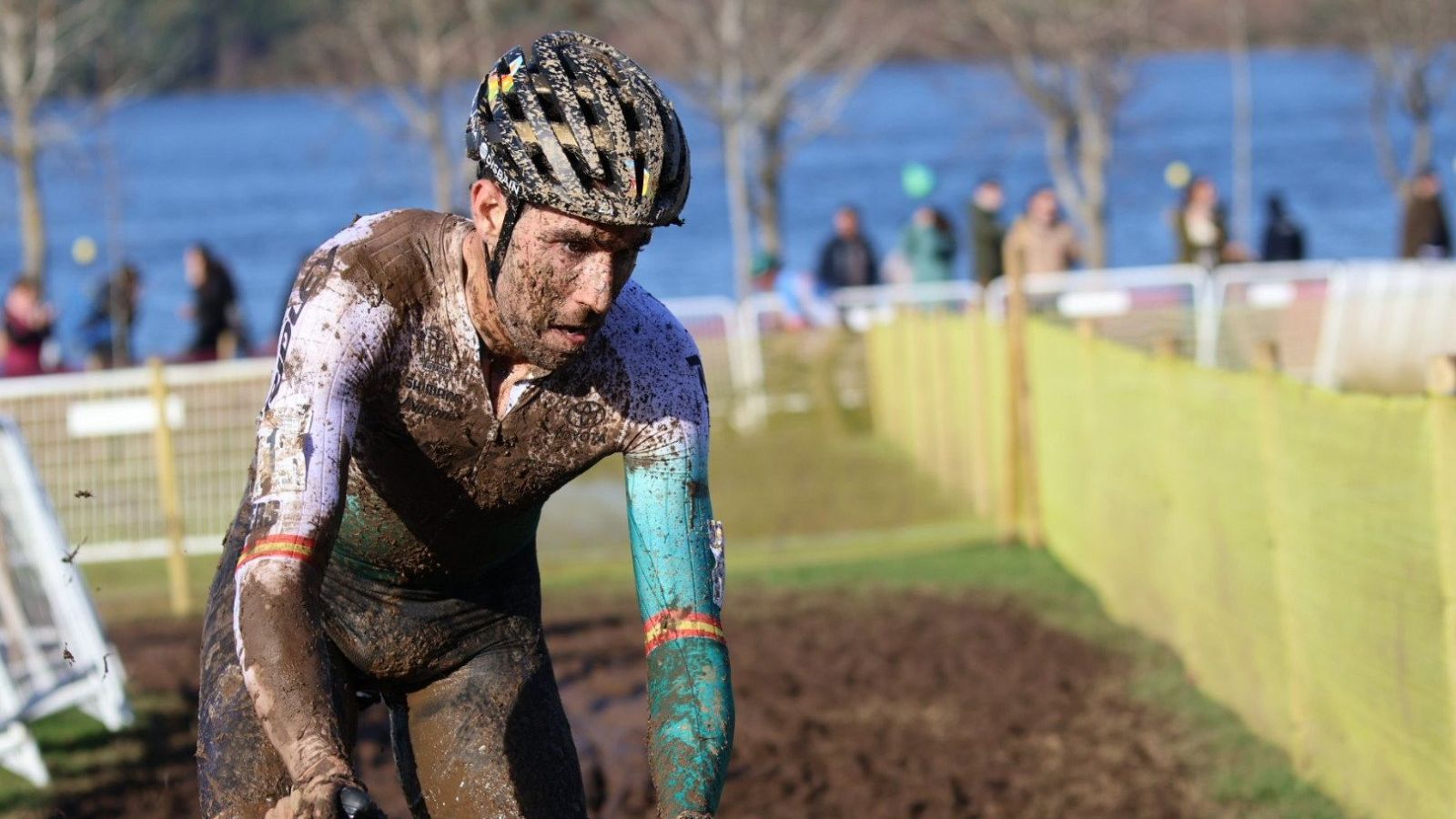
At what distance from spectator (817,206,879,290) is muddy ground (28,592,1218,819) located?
29.9 ft

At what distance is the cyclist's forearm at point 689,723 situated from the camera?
328 cm

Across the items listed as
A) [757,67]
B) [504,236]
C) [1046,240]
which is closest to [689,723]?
[504,236]

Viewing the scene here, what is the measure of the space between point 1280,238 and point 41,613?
15.2 meters

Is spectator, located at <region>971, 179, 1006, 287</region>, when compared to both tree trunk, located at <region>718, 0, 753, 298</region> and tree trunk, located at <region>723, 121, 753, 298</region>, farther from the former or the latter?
tree trunk, located at <region>723, 121, 753, 298</region>

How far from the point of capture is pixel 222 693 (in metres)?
3.50

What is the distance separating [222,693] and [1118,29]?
2541cm

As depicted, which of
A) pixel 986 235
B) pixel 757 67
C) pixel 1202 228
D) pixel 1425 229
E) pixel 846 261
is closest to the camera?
pixel 1202 228

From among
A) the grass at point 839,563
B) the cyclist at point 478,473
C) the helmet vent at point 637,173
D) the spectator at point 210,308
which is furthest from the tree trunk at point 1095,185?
the helmet vent at point 637,173

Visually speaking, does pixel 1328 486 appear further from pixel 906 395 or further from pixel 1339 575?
pixel 906 395

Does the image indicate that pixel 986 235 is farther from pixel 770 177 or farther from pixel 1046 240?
pixel 770 177

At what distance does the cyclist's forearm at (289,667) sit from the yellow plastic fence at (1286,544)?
11.6 ft

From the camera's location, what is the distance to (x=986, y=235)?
744 inches

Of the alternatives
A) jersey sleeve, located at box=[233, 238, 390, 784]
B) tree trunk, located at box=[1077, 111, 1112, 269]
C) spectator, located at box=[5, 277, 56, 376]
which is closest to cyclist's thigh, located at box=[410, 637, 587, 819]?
jersey sleeve, located at box=[233, 238, 390, 784]

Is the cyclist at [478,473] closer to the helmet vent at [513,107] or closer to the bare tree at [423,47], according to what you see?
the helmet vent at [513,107]
